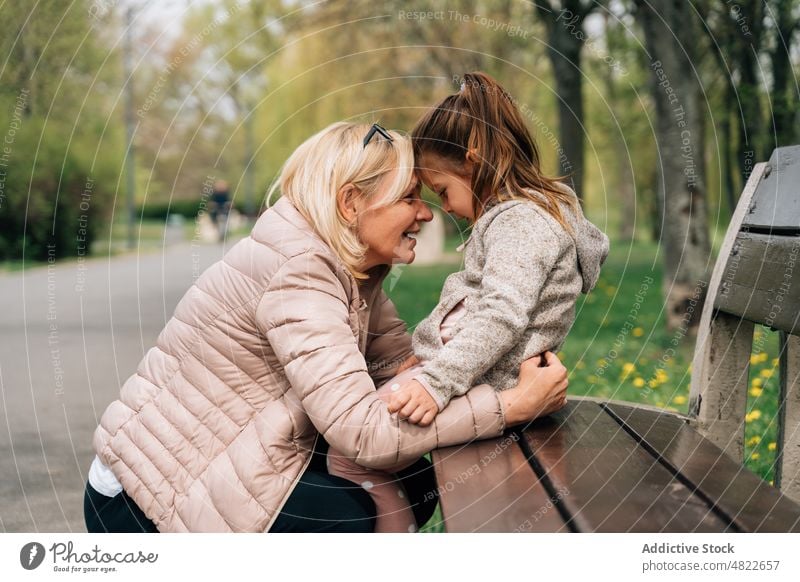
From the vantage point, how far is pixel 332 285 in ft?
7.22

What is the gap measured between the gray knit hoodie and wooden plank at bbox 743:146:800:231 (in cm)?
39

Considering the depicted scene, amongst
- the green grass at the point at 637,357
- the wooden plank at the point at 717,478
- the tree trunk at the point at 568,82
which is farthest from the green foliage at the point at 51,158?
the wooden plank at the point at 717,478

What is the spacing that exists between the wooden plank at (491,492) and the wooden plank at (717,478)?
310 mm

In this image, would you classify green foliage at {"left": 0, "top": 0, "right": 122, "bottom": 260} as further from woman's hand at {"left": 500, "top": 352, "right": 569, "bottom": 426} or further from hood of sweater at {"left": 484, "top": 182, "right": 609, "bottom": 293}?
woman's hand at {"left": 500, "top": 352, "right": 569, "bottom": 426}

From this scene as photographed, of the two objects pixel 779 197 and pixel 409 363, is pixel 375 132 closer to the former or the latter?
pixel 409 363

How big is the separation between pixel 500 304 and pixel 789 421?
84 centimetres

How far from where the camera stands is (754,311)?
2.30m

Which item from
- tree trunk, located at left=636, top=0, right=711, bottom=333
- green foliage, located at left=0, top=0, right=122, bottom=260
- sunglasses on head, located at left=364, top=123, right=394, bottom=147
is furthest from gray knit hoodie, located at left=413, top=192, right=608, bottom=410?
green foliage, located at left=0, top=0, right=122, bottom=260

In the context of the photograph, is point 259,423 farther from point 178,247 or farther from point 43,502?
point 178,247

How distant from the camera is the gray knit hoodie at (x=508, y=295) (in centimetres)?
216

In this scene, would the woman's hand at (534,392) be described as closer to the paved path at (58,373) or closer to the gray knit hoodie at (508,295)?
the gray knit hoodie at (508,295)

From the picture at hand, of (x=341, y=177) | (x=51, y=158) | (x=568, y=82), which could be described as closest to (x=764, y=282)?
(x=341, y=177)
